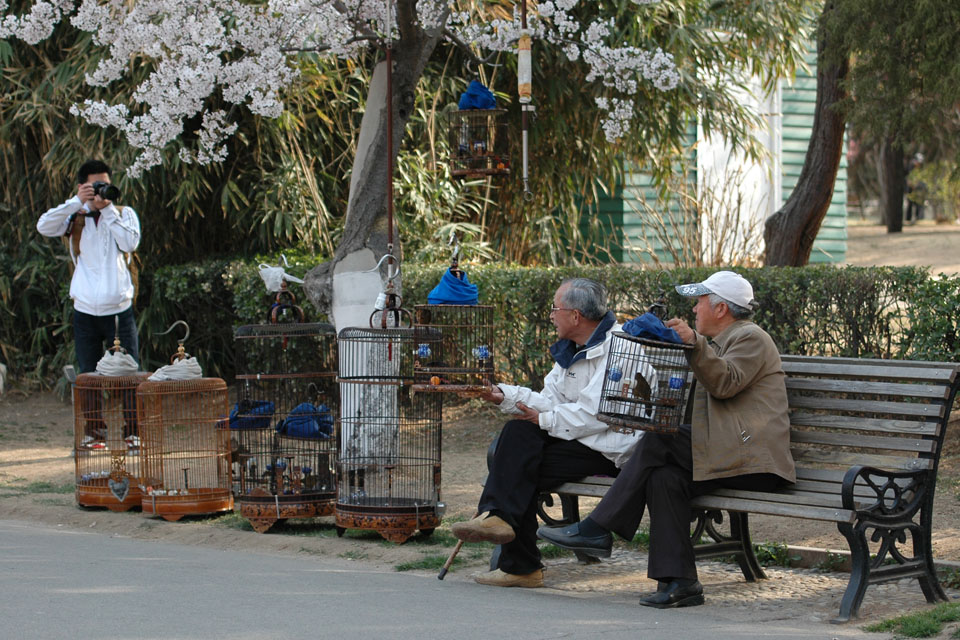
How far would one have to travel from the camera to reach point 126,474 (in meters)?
7.86

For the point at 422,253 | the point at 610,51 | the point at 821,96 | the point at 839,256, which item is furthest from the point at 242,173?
the point at 839,256

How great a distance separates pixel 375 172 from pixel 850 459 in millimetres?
3868

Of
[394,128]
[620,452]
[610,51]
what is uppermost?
[610,51]

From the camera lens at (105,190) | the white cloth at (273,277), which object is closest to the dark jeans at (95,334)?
the camera lens at (105,190)

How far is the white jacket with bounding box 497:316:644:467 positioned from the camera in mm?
5906

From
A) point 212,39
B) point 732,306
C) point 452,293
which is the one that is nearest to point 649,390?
point 732,306

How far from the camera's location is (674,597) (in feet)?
17.6

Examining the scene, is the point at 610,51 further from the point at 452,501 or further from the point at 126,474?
the point at 126,474

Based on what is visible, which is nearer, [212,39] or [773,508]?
[773,508]

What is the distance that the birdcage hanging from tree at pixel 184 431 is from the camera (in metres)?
7.50

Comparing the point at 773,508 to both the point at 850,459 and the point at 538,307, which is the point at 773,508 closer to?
the point at 850,459

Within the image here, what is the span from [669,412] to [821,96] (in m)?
6.97

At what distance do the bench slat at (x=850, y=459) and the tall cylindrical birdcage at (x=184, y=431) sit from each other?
3634mm

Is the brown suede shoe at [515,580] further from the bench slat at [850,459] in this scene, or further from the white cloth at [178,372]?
the white cloth at [178,372]
